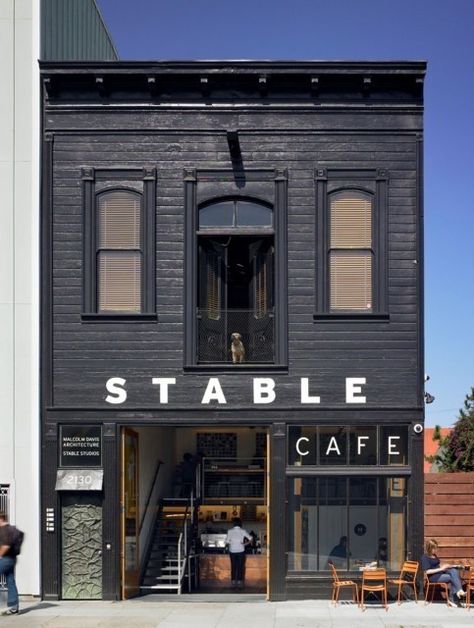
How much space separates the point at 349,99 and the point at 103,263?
5.71 meters

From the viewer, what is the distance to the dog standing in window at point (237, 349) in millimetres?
19016

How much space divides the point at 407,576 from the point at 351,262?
5.97 m

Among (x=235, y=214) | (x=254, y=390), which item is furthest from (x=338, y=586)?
(x=235, y=214)

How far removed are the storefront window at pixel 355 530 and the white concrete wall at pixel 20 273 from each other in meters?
5.05

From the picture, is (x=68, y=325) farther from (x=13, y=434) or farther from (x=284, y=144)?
(x=284, y=144)

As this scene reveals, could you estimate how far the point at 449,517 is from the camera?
1858 cm

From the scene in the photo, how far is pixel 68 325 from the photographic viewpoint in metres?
19.0

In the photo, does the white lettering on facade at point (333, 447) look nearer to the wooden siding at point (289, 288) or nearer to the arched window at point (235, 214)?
the wooden siding at point (289, 288)

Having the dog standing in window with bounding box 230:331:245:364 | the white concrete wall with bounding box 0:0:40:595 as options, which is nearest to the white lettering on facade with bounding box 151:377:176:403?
the dog standing in window with bounding box 230:331:245:364

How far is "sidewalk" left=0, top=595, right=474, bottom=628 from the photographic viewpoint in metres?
16.4

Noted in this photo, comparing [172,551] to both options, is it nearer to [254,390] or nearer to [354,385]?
[254,390]

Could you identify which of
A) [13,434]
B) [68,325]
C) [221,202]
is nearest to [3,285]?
[68,325]

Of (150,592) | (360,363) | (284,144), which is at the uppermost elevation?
(284,144)

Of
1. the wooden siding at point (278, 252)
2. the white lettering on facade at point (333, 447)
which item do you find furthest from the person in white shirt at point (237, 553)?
the wooden siding at point (278, 252)
